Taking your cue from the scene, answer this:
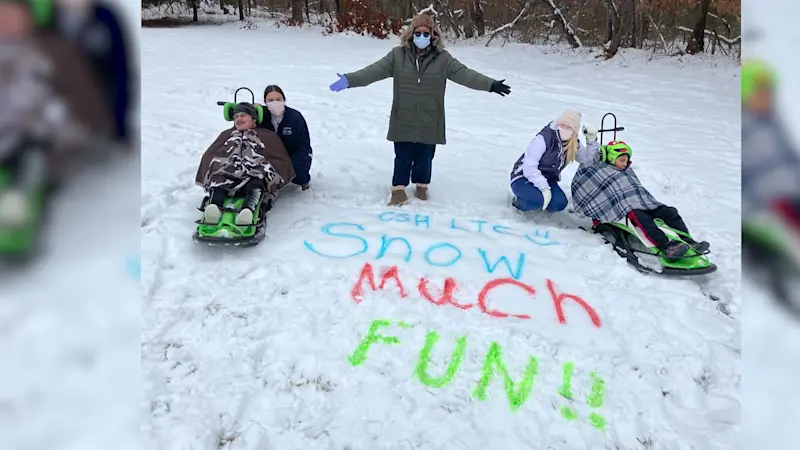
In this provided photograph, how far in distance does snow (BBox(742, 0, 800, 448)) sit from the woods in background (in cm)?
1476

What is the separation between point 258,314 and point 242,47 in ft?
37.8

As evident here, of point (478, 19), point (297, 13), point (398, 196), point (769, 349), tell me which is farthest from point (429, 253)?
point (297, 13)

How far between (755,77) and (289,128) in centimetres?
458

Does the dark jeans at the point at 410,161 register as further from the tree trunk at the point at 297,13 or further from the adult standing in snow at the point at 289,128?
the tree trunk at the point at 297,13

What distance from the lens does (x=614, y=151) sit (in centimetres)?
480

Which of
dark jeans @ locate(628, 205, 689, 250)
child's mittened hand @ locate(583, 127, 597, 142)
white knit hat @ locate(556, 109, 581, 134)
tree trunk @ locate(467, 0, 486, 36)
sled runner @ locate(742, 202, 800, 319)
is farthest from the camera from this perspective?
tree trunk @ locate(467, 0, 486, 36)

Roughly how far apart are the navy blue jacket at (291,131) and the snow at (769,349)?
453cm

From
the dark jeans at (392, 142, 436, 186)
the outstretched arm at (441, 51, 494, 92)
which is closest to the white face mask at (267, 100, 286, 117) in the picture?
the dark jeans at (392, 142, 436, 186)

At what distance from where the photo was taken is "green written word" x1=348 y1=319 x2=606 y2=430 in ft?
9.68

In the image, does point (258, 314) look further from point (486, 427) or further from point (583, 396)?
point (583, 396)

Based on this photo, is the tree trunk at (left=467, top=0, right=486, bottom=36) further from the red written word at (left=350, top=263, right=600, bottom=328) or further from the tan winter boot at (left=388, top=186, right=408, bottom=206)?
the red written word at (left=350, top=263, right=600, bottom=328)

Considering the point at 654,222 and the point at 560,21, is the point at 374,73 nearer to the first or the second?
the point at 654,222

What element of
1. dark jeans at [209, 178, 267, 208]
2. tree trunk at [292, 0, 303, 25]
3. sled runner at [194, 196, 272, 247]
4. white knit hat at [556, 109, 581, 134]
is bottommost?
sled runner at [194, 196, 272, 247]

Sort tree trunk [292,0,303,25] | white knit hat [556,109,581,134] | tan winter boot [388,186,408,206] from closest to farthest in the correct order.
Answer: white knit hat [556,109,581,134] < tan winter boot [388,186,408,206] < tree trunk [292,0,303,25]
